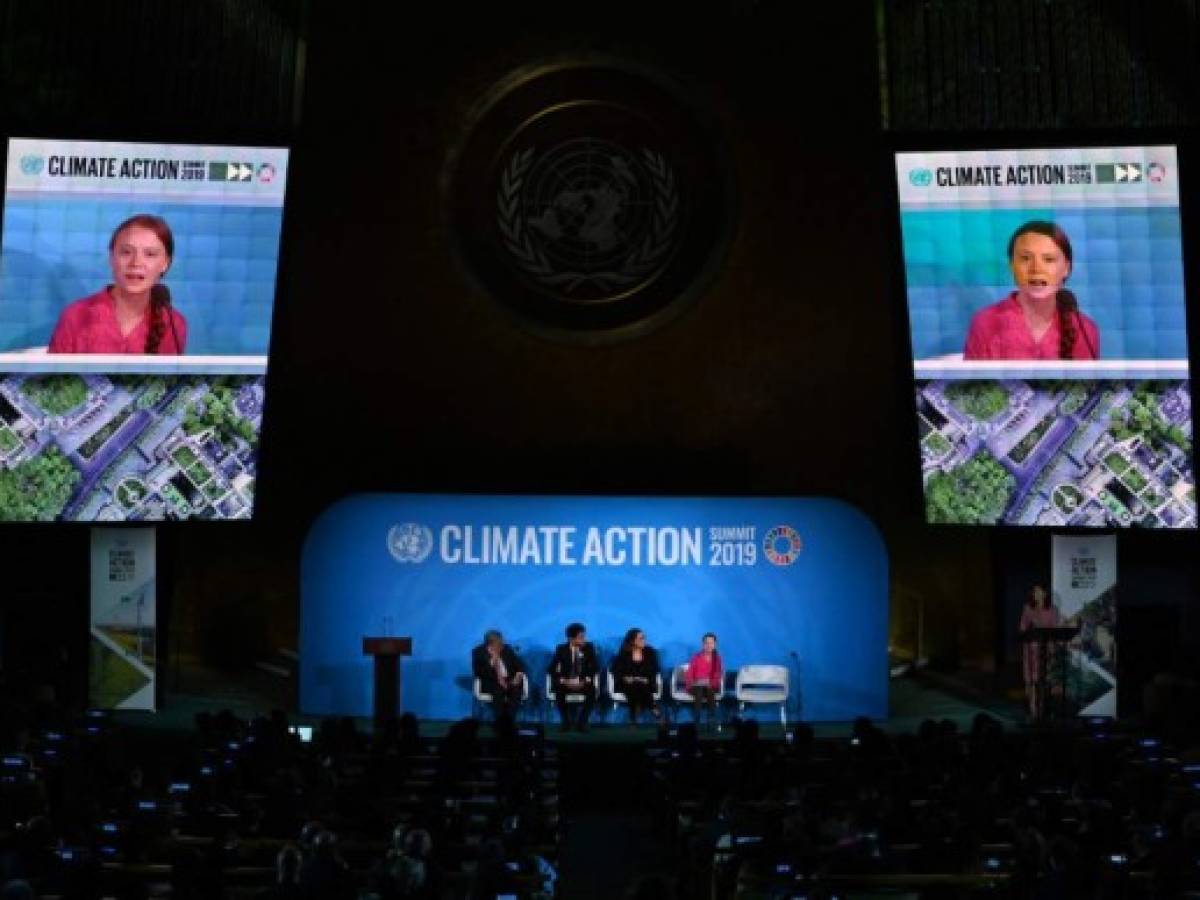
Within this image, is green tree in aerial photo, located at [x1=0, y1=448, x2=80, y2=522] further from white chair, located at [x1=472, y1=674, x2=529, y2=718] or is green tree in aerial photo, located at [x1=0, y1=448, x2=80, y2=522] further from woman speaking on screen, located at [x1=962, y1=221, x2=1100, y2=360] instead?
woman speaking on screen, located at [x1=962, y1=221, x2=1100, y2=360]

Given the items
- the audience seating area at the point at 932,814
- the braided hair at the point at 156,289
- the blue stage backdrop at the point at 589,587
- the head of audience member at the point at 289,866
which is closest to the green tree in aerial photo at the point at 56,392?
the braided hair at the point at 156,289

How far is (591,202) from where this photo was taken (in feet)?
76.2

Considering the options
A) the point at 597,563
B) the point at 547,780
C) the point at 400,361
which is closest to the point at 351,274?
the point at 400,361

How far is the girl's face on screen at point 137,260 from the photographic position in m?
21.6

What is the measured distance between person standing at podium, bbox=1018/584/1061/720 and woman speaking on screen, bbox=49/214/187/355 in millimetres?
8017

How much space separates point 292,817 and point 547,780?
2.68 meters

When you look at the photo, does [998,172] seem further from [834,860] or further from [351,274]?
[834,860]

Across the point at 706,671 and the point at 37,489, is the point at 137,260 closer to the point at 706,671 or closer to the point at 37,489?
the point at 37,489

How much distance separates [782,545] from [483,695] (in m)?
2.98

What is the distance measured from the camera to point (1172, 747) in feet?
61.8

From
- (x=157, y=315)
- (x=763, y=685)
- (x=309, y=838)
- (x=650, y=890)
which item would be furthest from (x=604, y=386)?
(x=650, y=890)

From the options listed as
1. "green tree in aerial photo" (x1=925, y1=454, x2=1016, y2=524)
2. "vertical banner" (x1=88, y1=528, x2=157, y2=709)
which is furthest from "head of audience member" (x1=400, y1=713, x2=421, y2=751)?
"green tree in aerial photo" (x1=925, y1=454, x2=1016, y2=524)

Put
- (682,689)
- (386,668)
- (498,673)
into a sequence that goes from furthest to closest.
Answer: (682,689) < (498,673) < (386,668)

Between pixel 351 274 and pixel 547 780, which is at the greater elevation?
pixel 351 274
